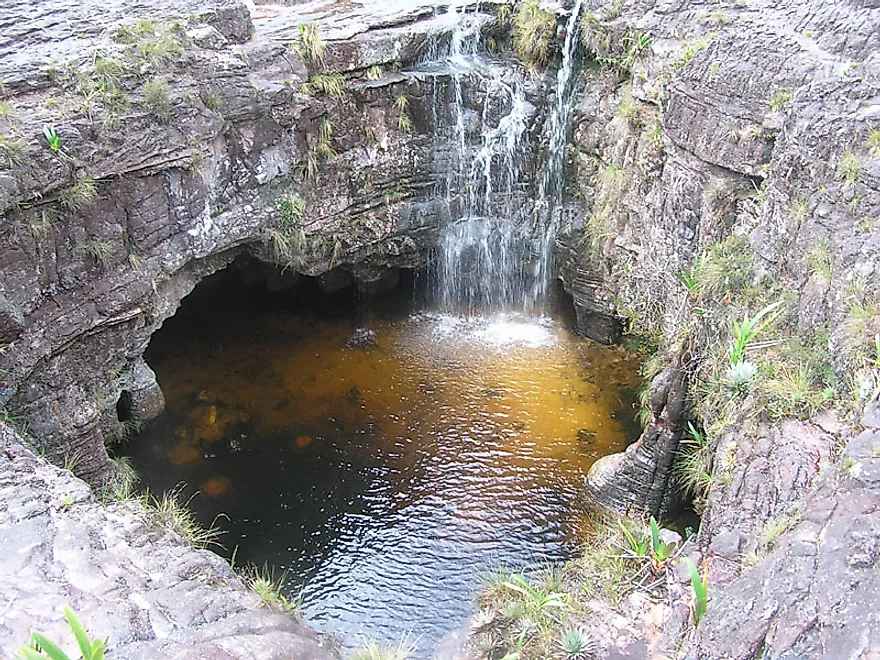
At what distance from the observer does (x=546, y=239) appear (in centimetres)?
1162

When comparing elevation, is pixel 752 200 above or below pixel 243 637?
above

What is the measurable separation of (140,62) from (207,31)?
110 cm

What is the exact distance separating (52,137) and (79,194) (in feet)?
2.00

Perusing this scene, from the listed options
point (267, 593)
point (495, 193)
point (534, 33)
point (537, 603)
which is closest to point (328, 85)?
point (495, 193)

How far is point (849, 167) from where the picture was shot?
6.23 meters

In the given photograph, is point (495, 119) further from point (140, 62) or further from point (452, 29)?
point (140, 62)

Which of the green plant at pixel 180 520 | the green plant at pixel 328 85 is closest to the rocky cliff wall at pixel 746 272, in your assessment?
the green plant at pixel 328 85

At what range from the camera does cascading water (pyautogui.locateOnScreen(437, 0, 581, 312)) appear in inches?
428

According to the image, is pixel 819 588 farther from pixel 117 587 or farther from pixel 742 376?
pixel 117 587

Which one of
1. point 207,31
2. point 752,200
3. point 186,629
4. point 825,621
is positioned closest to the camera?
point 825,621

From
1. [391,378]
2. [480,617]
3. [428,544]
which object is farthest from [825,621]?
[391,378]

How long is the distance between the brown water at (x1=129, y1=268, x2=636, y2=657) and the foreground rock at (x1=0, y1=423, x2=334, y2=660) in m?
2.52

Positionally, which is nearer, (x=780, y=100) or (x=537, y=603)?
(x=537, y=603)

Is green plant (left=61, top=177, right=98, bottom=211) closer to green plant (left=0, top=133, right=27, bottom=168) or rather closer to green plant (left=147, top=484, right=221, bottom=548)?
green plant (left=0, top=133, right=27, bottom=168)
